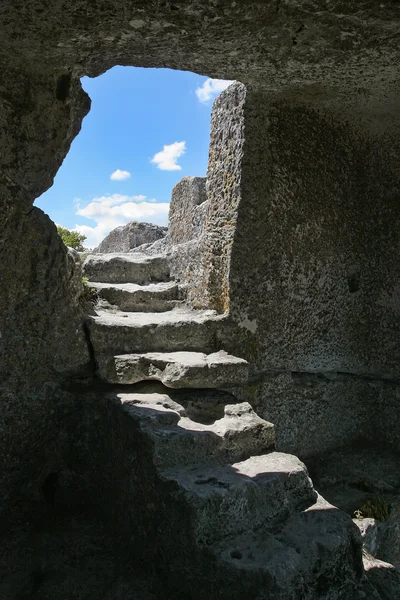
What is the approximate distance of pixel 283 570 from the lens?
1.86 m

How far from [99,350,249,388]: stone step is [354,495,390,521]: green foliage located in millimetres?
1323

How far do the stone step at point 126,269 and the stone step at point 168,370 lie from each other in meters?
1.35

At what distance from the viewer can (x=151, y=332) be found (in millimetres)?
3365

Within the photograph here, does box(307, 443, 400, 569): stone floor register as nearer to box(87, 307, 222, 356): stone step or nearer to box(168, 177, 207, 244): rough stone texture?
box(87, 307, 222, 356): stone step

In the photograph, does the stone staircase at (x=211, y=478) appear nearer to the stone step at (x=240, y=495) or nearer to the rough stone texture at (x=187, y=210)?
the stone step at (x=240, y=495)

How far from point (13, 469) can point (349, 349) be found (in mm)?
2773

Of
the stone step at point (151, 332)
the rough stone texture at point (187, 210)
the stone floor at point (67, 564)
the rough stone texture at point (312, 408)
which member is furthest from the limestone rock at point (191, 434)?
the rough stone texture at point (187, 210)

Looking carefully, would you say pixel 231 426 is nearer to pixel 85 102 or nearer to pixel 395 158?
pixel 85 102

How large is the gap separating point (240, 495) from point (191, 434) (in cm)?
43

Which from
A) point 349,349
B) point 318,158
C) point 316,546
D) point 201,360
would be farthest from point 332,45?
point 349,349

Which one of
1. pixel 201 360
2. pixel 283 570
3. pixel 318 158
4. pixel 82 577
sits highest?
pixel 318 158

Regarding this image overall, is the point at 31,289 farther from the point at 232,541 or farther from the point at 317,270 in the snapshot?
the point at 317,270

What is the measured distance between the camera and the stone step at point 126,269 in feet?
14.3

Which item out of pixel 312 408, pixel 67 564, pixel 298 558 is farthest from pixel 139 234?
pixel 298 558
